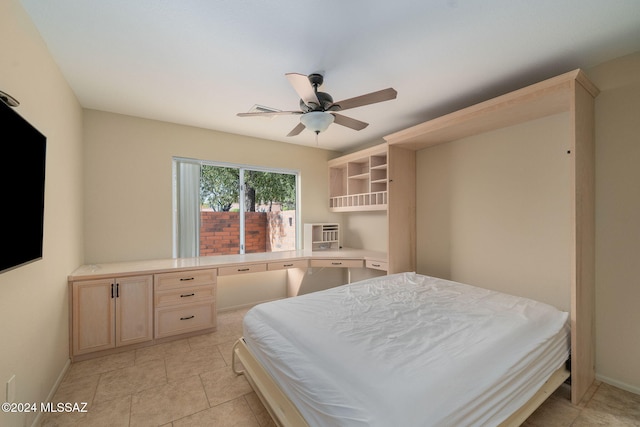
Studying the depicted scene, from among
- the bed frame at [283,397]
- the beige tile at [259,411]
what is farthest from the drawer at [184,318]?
the beige tile at [259,411]

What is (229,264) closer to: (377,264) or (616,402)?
(377,264)

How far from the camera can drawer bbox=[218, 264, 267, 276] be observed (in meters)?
3.02

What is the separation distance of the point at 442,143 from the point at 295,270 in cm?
271

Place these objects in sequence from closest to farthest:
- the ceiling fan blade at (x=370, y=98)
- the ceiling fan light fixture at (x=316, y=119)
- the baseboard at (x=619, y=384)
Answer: the ceiling fan blade at (x=370, y=98) < the baseboard at (x=619, y=384) < the ceiling fan light fixture at (x=316, y=119)

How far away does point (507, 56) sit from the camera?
1931 mm

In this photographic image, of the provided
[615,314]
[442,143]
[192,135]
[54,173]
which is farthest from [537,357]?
[192,135]

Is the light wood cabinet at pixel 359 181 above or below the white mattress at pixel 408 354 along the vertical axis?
above

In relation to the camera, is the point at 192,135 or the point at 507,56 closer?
the point at 507,56

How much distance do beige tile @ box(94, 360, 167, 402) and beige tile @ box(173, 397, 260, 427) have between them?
0.56m

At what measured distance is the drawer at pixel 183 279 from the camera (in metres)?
2.68

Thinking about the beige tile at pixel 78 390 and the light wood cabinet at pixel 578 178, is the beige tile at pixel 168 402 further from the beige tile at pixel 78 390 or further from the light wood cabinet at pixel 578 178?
the light wood cabinet at pixel 578 178

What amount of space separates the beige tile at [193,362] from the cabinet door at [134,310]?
43 cm

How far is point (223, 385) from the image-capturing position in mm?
2037

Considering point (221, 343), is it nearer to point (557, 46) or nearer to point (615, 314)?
point (615, 314)
